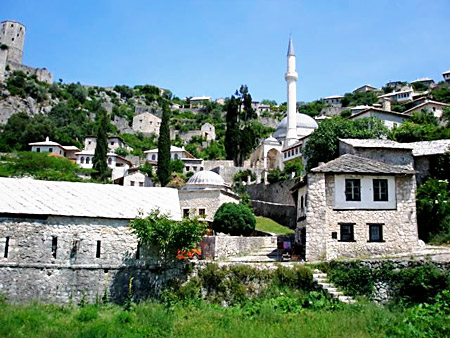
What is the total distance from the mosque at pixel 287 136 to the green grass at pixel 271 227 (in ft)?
74.3

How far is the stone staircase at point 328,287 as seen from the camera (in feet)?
57.8

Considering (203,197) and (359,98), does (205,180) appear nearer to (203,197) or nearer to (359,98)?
(203,197)

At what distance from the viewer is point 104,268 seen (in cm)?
1964

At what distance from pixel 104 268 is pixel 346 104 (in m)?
107

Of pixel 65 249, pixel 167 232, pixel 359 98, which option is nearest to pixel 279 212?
pixel 167 232

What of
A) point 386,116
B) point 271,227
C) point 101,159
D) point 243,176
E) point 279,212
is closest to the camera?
point 271,227

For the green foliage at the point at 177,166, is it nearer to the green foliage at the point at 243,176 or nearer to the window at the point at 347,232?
the green foliage at the point at 243,176

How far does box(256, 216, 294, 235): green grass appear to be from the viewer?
3244cm

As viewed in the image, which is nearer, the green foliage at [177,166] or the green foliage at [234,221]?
the green foliage at [234,221]

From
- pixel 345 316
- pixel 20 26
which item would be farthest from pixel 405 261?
pixel 20 26

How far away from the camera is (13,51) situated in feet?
390

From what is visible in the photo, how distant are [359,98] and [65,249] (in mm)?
108053

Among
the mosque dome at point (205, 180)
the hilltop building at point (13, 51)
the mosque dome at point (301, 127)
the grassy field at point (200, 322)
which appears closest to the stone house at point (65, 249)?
the grassy field at point (200, 322)

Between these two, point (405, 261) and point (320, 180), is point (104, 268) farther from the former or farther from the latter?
point (405, 261)
